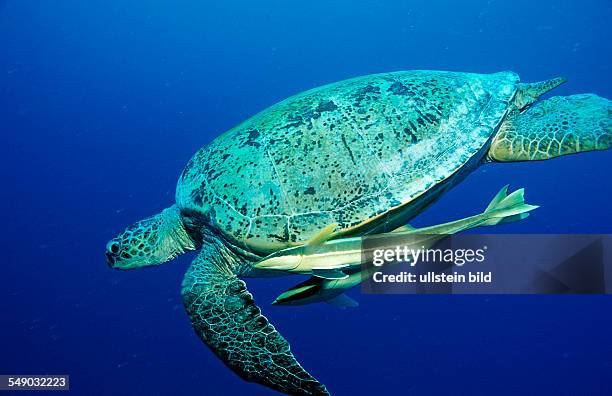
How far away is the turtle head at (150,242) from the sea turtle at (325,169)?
0.23m

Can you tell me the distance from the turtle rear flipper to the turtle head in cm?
285

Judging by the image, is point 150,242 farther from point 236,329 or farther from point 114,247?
point 236,329

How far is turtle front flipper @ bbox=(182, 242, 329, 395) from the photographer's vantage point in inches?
95.7

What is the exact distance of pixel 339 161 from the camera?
273 centimetres

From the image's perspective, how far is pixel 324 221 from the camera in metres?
2.61

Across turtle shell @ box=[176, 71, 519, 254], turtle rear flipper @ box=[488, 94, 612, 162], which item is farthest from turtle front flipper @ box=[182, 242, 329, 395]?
turtle rear flipper @ box=[488, 94, 612, 162]

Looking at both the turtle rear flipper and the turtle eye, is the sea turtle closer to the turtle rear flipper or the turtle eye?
the turtle rear flipper

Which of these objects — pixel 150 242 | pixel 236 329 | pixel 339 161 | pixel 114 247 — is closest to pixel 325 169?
pixel 339 161

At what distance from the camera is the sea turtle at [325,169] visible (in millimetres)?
2609

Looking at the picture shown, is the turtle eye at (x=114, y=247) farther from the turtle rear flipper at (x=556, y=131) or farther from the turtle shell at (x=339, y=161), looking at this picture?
the turtle rear flipper at (x=556, y=131)

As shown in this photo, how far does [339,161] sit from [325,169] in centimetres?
12

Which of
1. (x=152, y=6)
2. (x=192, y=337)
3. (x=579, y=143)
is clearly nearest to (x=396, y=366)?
(x=192, y=337)

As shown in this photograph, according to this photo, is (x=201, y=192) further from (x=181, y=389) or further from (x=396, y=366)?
(x=396, y=366)

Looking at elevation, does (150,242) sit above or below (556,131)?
below
